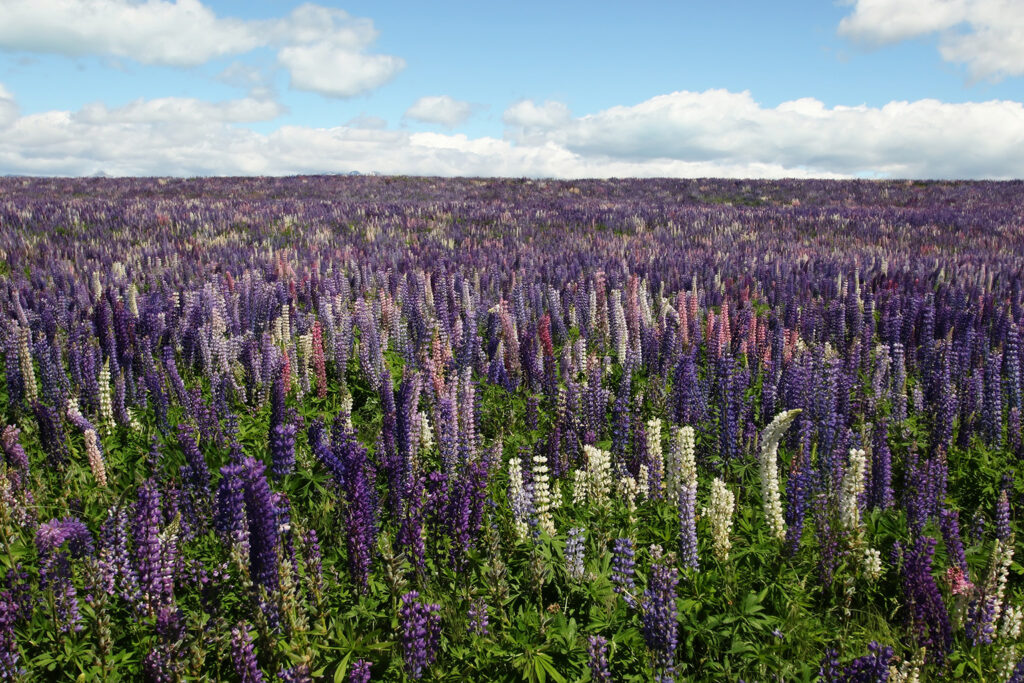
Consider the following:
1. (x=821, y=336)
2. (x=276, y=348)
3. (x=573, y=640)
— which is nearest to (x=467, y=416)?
(x=573, y=640)

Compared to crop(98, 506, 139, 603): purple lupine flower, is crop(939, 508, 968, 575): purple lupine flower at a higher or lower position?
lower

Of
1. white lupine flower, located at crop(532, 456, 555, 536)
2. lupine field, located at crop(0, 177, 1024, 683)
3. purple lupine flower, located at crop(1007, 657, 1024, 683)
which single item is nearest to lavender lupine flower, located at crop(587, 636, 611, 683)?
lupine field, located at crop(0, 177, 1024, 683)

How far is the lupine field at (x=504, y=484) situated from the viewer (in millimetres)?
3092

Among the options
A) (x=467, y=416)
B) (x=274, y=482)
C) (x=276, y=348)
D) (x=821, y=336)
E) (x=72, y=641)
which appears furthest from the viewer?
(x=821, y=336)

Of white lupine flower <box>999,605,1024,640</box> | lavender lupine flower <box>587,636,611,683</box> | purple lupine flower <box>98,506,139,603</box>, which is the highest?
purple lupine flower <box>98,506,139,603</box>

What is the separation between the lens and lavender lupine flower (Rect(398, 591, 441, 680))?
2.84m

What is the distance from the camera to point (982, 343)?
24.5 feet

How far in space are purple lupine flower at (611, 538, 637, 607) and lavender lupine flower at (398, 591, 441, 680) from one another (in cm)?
101

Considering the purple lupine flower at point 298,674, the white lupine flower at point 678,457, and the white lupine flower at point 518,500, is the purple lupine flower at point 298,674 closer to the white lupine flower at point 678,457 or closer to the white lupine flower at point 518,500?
the white lupine flower at point 518,500

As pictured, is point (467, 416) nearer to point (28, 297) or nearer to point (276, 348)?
point (276, 348)

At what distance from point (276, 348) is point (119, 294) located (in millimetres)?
4565

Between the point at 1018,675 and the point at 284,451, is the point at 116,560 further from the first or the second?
the point at 1018,675

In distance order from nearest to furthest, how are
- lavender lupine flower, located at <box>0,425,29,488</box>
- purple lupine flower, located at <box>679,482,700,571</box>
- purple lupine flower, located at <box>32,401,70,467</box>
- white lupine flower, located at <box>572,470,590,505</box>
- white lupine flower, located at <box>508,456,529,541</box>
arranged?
purple lupine flower, located at <box>679,482,700,571</box> < white lupine flower, located at <box>508,456,529,541</box> < lavender lupine flower, located at <box>0,425,29,488</box> < white lupine flower, located at <box>572,470,590,505</box> < purple lupine flower, located at <box>32,401,70,467</box>

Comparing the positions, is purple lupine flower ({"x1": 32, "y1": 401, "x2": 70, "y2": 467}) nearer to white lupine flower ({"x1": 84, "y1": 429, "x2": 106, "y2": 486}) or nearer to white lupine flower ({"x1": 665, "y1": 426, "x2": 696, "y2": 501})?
white lupine flower ({"x1": 84, "y1": 429, "x2": 106, "y2": 486})
